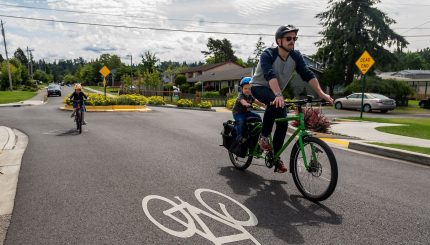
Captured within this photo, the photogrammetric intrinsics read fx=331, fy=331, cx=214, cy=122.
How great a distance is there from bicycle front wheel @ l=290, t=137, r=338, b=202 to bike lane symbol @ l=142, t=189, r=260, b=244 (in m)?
0.95

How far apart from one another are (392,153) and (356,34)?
118 feet

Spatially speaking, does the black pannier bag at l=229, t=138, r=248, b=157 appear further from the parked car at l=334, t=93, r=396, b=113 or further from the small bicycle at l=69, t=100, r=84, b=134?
the parked car at l=334, t=93, r=396, b=113

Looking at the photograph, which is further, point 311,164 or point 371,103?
point 371,103

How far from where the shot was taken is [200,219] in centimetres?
362

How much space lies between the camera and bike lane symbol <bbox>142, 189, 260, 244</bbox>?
3.22 m

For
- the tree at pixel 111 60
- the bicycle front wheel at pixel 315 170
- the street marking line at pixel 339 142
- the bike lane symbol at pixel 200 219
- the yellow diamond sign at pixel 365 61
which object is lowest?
the street marking line at pixel 339 142

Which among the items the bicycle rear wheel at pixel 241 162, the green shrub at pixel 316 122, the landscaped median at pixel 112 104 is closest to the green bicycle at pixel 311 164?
the bicycle rear wheel at pixel 241 162

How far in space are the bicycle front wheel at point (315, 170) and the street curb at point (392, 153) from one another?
12.4 ft

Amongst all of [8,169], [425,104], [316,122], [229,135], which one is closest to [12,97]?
[8,169]

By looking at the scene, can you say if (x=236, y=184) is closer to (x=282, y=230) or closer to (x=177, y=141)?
(x=282, y=230)

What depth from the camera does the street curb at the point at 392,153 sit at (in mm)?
6762

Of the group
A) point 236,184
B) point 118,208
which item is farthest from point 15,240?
point 236,184

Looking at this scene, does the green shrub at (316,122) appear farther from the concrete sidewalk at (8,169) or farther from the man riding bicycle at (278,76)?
the concrete sidewalk at (8,169)

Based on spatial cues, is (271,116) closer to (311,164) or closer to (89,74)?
(311,164)
